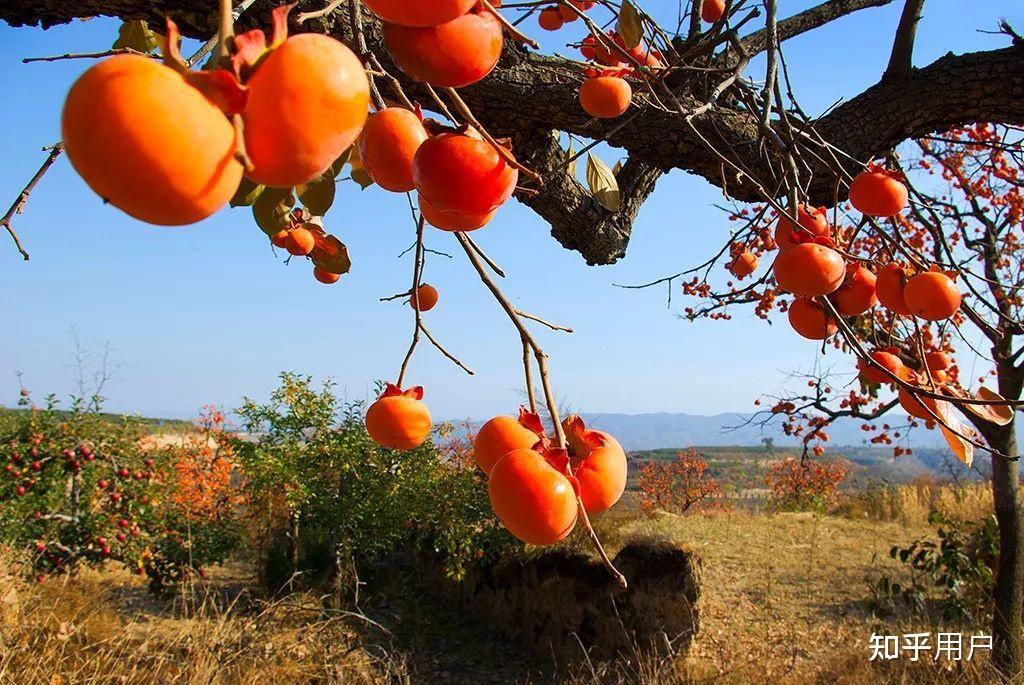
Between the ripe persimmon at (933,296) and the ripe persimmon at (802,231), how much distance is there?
18 cm

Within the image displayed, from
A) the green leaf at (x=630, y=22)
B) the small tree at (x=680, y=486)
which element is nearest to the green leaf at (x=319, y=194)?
the green leaf at (x=630, y=22)

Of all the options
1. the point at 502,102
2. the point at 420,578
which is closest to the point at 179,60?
the point at 502,102

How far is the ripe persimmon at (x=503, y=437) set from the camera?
611 millimetres

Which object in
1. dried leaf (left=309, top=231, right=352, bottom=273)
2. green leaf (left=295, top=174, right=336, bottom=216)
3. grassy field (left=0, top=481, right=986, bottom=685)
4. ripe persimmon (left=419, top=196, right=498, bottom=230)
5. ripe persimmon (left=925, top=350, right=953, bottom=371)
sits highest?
dried leaf (left=309, top=231, right=352, bottom=273)

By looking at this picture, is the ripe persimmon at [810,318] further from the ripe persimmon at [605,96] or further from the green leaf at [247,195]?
the green leaf at [247,195]

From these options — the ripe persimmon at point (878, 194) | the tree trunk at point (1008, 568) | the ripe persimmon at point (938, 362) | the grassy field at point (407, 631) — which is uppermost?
the ripe persimmon at point (878, 194)

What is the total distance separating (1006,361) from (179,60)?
15.2 ft

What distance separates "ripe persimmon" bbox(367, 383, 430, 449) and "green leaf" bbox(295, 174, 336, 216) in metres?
0.27

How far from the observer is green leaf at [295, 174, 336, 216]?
69 cm

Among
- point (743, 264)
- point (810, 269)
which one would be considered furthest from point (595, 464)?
point (743, 264)

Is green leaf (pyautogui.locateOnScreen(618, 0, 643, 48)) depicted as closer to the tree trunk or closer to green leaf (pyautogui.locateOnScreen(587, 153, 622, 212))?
green leaf (pyautogui.locateOnScreen(587, 153, 622, 212))

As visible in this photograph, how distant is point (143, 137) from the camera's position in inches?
10.3

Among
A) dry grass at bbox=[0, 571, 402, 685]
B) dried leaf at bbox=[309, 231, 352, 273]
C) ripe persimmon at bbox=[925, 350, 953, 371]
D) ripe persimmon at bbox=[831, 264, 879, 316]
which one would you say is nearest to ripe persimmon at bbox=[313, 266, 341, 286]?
dried leaf at bbox=[309, 231, 352, 273]

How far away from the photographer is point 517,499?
49 cm
